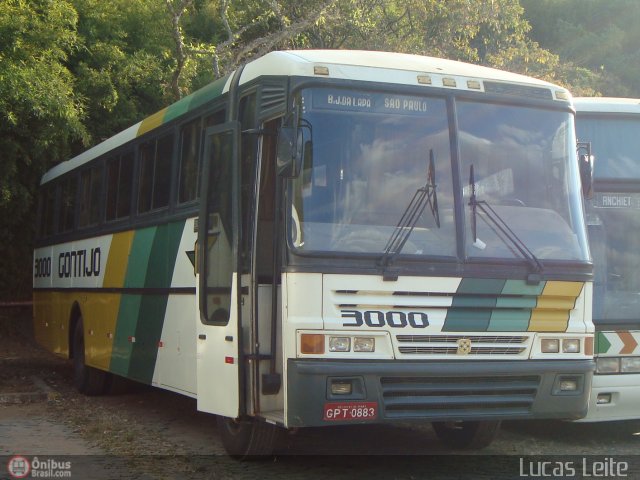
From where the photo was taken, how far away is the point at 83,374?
13031 mm

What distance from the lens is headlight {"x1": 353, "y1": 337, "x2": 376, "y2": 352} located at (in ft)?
21.9

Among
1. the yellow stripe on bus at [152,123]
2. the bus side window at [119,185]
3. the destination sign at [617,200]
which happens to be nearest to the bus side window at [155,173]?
the yellow stripe on bus at [152,123]

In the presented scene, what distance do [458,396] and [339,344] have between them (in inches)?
40.1

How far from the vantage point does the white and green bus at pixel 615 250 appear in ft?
28.6

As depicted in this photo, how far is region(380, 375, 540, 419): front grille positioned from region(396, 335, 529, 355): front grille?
0.19 meters

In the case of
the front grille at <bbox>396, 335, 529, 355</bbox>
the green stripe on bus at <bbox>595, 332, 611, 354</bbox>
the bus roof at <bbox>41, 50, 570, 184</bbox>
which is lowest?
the green stripe on bus at <bbox>595, 332, 611, 354</bbox>

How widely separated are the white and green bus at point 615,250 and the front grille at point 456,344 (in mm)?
1954

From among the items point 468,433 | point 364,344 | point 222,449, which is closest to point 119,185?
point 222,449

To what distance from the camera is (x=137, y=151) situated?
10797 millimetres

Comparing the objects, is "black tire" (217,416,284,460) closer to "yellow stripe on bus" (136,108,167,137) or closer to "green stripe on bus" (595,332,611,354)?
"green stripe on bus" (595,332,611,354)

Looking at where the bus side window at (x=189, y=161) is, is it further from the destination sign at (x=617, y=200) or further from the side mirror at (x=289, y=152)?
the destination sign at (x=617, y=200)

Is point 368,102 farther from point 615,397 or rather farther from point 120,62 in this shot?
point 120,62

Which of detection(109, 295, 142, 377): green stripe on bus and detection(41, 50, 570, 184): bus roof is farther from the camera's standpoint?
detection(109, 295, 142, 377): green stripe on bus

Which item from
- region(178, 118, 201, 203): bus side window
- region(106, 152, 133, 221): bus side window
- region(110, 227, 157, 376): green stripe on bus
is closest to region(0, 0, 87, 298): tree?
region(106, 152, 133, 221): bus side window
